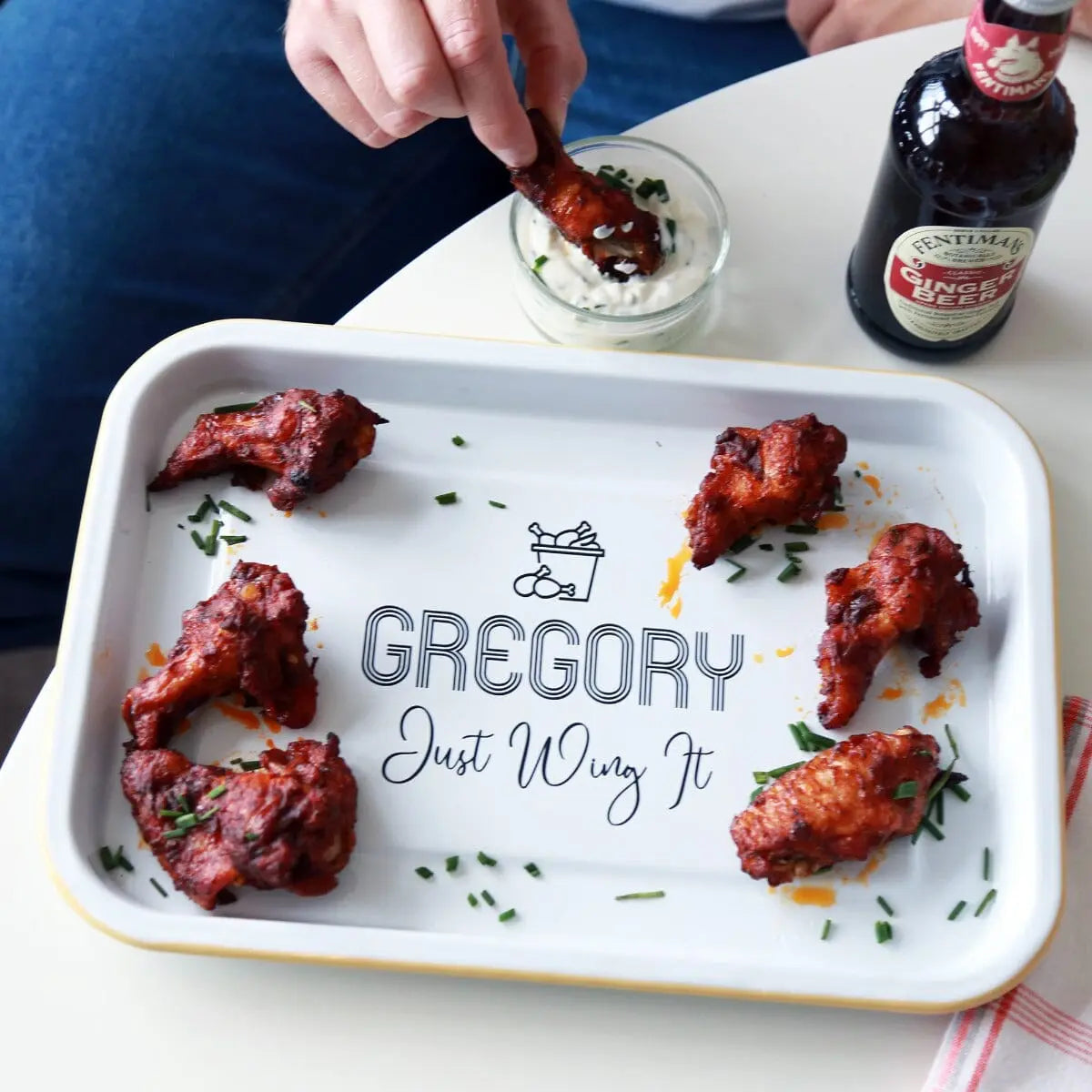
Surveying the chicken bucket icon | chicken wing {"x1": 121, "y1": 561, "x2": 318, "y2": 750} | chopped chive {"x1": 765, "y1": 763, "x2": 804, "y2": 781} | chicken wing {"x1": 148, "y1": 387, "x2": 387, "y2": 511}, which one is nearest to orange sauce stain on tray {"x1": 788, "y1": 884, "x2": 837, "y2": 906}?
chopped chive {"x1": 765, "y1": 763, "x2": 804, "y2": 781}

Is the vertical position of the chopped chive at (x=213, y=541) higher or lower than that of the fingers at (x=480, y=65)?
lower

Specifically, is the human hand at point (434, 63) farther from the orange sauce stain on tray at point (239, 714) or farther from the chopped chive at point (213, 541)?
the orange sauce stain on tray at point (239, 714)

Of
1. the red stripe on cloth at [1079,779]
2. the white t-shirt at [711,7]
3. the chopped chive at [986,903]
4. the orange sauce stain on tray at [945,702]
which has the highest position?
the white t-shirt at [711,7]

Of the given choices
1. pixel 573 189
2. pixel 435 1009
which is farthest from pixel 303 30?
pixel 435 1009

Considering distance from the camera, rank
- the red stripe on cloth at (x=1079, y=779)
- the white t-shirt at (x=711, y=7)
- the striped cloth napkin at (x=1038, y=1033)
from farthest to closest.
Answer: the white t-shirt at (x=711, y=7) → the red stripe on cloth at (x=1079, y=779) → the striped cloth napkin at (x=1038, y=1033)

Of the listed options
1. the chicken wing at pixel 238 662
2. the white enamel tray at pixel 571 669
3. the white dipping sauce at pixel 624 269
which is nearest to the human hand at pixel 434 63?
the white dipping sauce at pixel 624 269

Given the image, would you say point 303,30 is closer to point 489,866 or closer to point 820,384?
point 820,384
